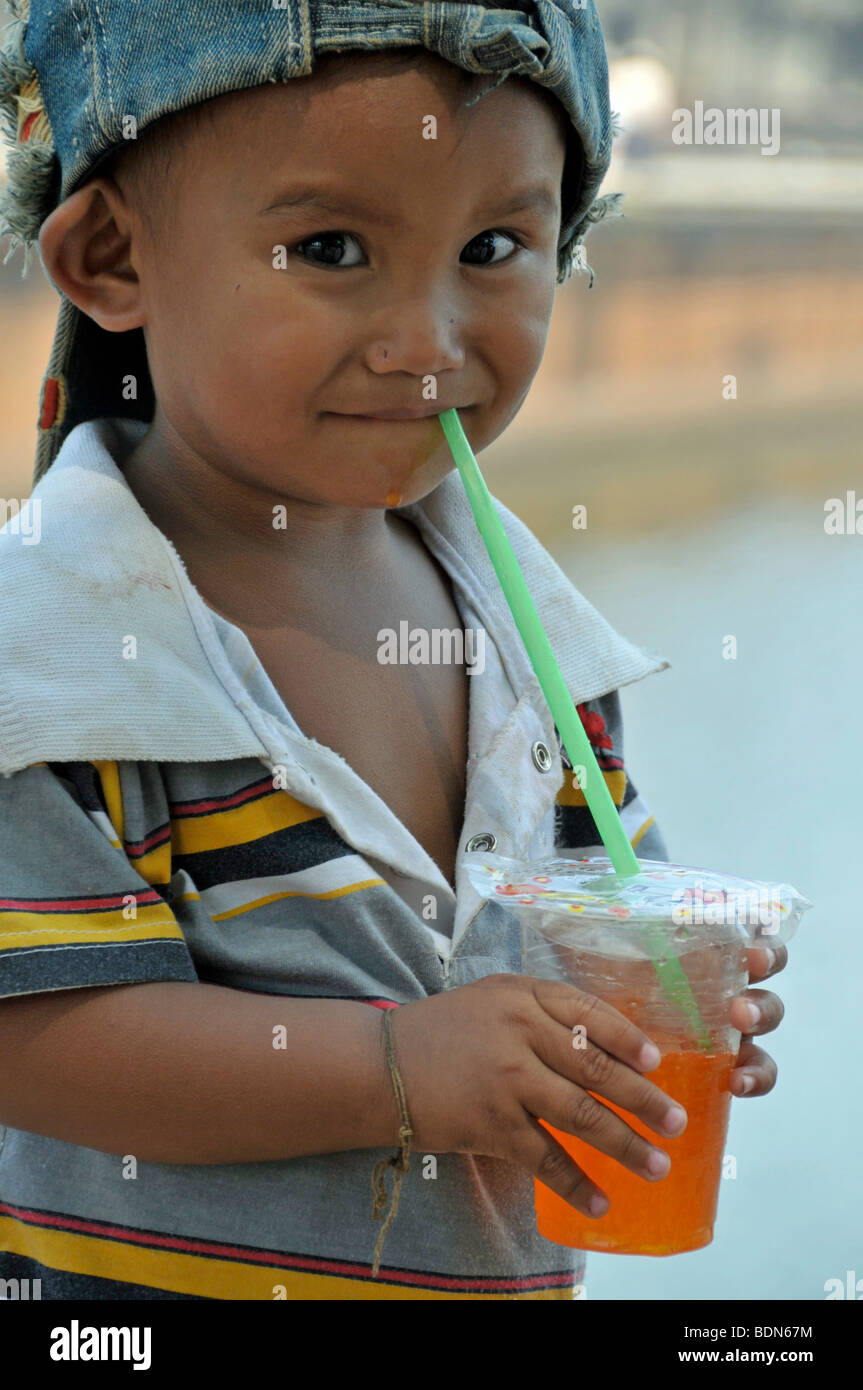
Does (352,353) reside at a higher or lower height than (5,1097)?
higher

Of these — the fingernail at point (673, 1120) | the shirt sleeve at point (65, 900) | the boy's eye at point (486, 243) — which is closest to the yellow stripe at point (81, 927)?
the shirt sleeve at point (65, 900)

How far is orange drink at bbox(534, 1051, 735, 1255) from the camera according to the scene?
0.66m

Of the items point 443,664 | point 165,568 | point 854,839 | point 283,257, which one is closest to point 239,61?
point 283,257

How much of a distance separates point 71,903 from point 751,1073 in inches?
11.6

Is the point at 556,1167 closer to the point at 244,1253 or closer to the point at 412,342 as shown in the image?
the point at 244,1253

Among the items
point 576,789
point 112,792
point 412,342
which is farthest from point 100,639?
point 576,789

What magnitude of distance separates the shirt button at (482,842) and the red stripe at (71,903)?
17 cm

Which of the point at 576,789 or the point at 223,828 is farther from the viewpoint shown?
the point at 576,789

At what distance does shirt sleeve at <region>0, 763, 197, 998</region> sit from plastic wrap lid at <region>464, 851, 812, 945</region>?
14 cm

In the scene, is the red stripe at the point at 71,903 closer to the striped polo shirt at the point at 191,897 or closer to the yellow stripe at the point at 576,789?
the striped polo shirt at the point at 191,897

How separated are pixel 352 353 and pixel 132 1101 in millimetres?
320

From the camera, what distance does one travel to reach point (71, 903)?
0.65 meters

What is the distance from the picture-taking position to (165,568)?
726 mm
